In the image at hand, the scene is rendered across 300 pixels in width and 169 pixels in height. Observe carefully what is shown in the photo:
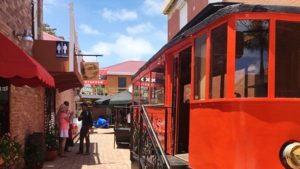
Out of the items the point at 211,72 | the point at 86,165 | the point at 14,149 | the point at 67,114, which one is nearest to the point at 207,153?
the point at 211,72

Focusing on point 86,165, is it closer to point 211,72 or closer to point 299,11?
point 211,72

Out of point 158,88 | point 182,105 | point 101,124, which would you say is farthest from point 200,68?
point 101,124

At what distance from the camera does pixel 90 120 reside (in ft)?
52.4

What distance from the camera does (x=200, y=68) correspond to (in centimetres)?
609

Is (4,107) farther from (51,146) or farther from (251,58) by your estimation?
(251,58)

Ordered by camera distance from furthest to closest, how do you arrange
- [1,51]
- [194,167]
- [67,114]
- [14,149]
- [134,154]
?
[67,114] → [134,154] → [14,149] → [1,51] → [194,167]

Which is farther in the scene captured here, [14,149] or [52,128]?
[52,128]

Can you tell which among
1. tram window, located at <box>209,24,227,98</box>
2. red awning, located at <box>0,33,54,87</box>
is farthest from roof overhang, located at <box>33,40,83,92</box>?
tram window, located at <box>209,24,227,98</box>

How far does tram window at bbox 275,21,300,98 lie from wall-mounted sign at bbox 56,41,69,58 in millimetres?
8707

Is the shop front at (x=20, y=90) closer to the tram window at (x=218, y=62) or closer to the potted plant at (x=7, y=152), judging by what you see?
the potted plant at (x=7, y=152)

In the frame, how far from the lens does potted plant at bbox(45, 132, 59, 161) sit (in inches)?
556

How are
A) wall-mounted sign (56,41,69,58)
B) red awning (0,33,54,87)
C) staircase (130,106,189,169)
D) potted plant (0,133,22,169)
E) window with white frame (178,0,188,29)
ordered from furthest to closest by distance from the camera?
window with white frame (178,0,188,29), wall-mounted sign (56,41,69,58), potted plant (0,133,22,169), red awning (0,33,54,87), staircase (130,106,189,169)

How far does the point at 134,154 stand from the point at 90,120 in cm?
602

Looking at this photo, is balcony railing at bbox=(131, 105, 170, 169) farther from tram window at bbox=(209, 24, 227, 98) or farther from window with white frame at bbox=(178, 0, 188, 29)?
window with white frame at bbox=(178, 0, 188, 29)
